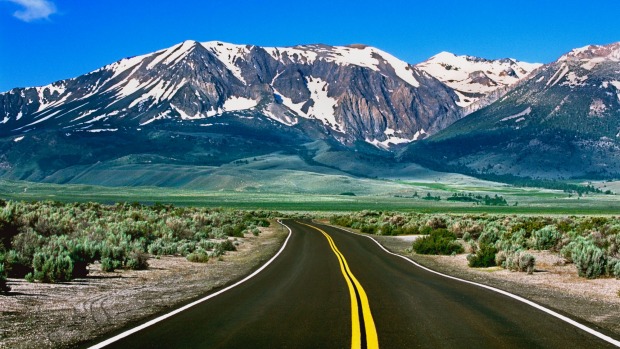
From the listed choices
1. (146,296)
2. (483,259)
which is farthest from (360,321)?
(483,259)

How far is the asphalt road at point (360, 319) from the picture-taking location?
9.58 metres

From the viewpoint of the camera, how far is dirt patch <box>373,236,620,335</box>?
1296cm

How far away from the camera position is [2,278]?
46.6ft

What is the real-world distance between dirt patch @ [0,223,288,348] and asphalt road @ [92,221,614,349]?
103 centimetres

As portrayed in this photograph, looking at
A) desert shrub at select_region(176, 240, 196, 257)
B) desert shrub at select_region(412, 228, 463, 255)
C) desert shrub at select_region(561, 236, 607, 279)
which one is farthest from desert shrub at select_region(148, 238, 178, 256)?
desert shrub at select_region(561, 236, 607, 279)

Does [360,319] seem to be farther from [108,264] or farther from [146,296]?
[108,264]

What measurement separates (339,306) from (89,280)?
325 inches

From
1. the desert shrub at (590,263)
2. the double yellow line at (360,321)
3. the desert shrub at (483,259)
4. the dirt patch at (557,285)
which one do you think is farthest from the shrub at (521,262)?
the double yellow line at (360,321)

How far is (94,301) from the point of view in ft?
45.5

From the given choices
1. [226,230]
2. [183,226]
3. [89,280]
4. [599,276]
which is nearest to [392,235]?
[226,230]

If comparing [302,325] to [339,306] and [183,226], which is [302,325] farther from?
[183,226]

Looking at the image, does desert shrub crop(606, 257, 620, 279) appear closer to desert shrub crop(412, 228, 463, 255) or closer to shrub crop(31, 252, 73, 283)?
desert shrub crop(412, 228, 463, 255)

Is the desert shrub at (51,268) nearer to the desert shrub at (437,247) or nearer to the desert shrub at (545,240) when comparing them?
the desert shrub at (437,247)

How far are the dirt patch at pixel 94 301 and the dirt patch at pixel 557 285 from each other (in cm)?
802
